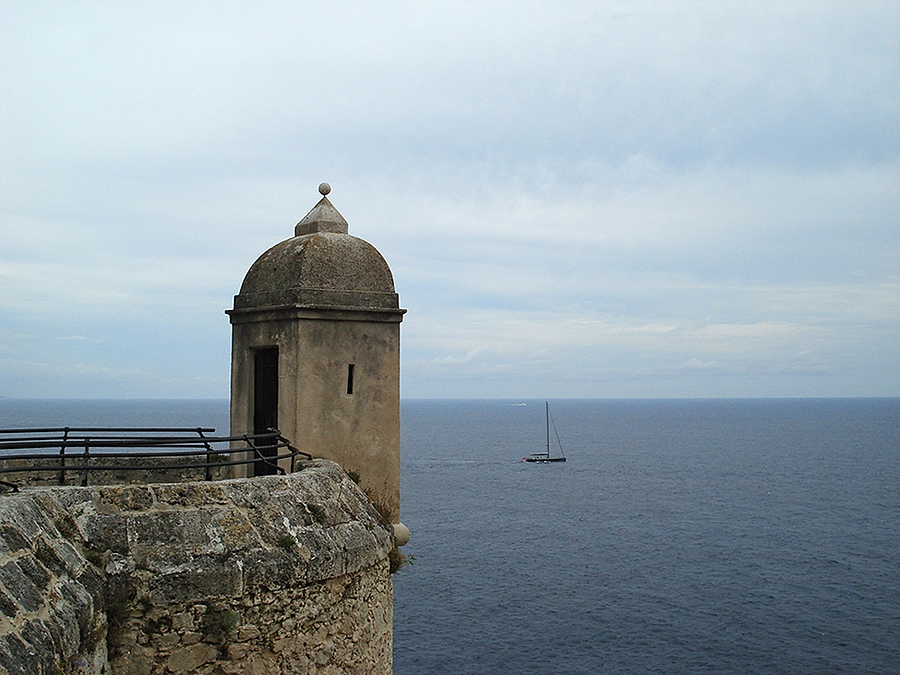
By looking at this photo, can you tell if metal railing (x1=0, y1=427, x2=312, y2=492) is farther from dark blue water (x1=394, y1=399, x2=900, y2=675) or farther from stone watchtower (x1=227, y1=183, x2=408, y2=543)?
dark blue water (x1=394, y1=399, x2=900, y2=675)

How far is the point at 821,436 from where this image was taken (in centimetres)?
14712

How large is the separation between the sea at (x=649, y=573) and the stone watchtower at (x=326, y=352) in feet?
60.0

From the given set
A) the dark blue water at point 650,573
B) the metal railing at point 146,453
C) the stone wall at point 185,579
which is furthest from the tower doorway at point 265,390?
the dark blue water at point 650,573

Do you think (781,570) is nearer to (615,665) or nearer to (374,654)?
(615,665)

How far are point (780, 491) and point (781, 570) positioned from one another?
30505mm

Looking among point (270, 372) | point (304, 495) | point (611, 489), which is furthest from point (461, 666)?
point (611, 489)

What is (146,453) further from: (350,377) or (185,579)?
(185,579)

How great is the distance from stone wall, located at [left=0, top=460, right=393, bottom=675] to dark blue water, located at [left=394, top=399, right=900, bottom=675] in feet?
77.6

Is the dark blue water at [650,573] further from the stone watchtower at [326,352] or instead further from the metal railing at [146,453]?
the metal railing at [146,453]

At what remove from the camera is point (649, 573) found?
43.5 m

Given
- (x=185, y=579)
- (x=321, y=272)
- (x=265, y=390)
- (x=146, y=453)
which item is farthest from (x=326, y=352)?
(x=185, y=579)

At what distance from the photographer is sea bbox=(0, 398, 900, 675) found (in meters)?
31.9

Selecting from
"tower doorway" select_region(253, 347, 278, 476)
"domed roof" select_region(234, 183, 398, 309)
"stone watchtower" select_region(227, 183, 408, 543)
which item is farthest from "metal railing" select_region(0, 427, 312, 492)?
"domed roof" select_region(234, 183, 398, 309)

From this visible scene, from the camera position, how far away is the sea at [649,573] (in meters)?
31.9
